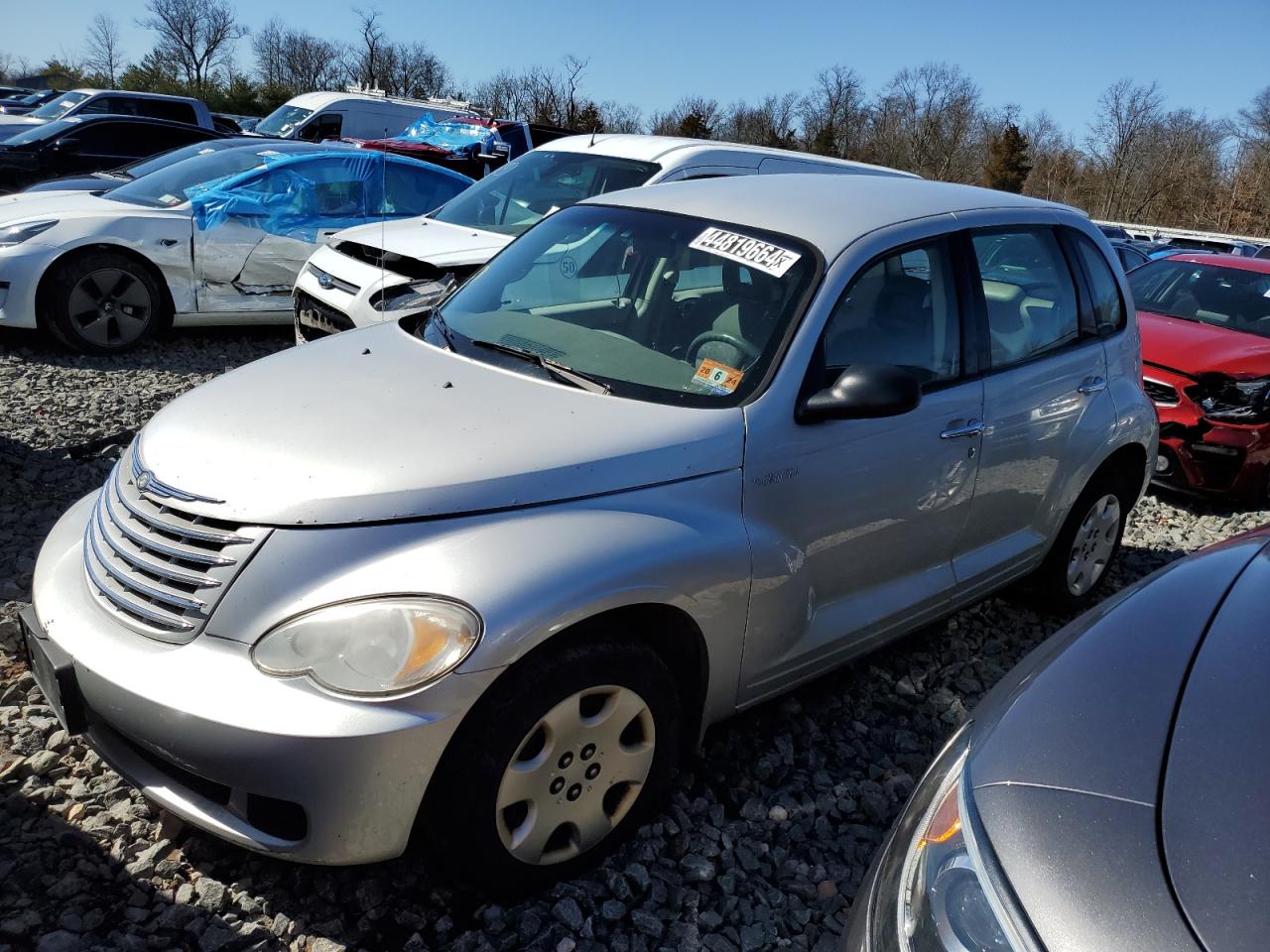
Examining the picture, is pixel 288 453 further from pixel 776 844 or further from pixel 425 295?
pixel 425 295

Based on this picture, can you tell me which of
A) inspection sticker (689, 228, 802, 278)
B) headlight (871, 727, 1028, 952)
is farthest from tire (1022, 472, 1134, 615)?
headlight (871, 727, 1028, 952)

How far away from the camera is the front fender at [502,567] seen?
2088 millimetres

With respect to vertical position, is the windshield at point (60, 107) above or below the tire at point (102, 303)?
above

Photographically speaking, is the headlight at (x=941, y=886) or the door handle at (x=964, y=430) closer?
the headlight at (x=941, y=886)

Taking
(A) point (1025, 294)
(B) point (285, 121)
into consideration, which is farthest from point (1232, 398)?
(B) point (285, 121)

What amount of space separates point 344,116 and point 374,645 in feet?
55.4

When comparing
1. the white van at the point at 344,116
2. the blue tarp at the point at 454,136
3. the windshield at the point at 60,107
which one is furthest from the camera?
the windshield at the point at 60,107

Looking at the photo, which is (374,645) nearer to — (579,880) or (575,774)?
(575,774)

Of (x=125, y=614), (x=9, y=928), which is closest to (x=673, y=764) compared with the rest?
(x=125, y=614)

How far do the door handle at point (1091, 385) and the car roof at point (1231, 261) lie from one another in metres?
4.84

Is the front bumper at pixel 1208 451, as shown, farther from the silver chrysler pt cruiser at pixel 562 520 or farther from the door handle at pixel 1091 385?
the silver chrysler pt cruiser at pixel 562 520

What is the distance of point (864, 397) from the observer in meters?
2.65

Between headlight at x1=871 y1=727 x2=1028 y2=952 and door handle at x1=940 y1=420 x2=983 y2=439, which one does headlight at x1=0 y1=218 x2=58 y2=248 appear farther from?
headlight at x1=871 y1=727 x2=1028 y2=952

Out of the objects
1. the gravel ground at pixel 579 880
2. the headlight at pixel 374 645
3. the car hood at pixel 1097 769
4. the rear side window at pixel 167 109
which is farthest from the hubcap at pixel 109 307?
the rear side window at pixel 167 109
